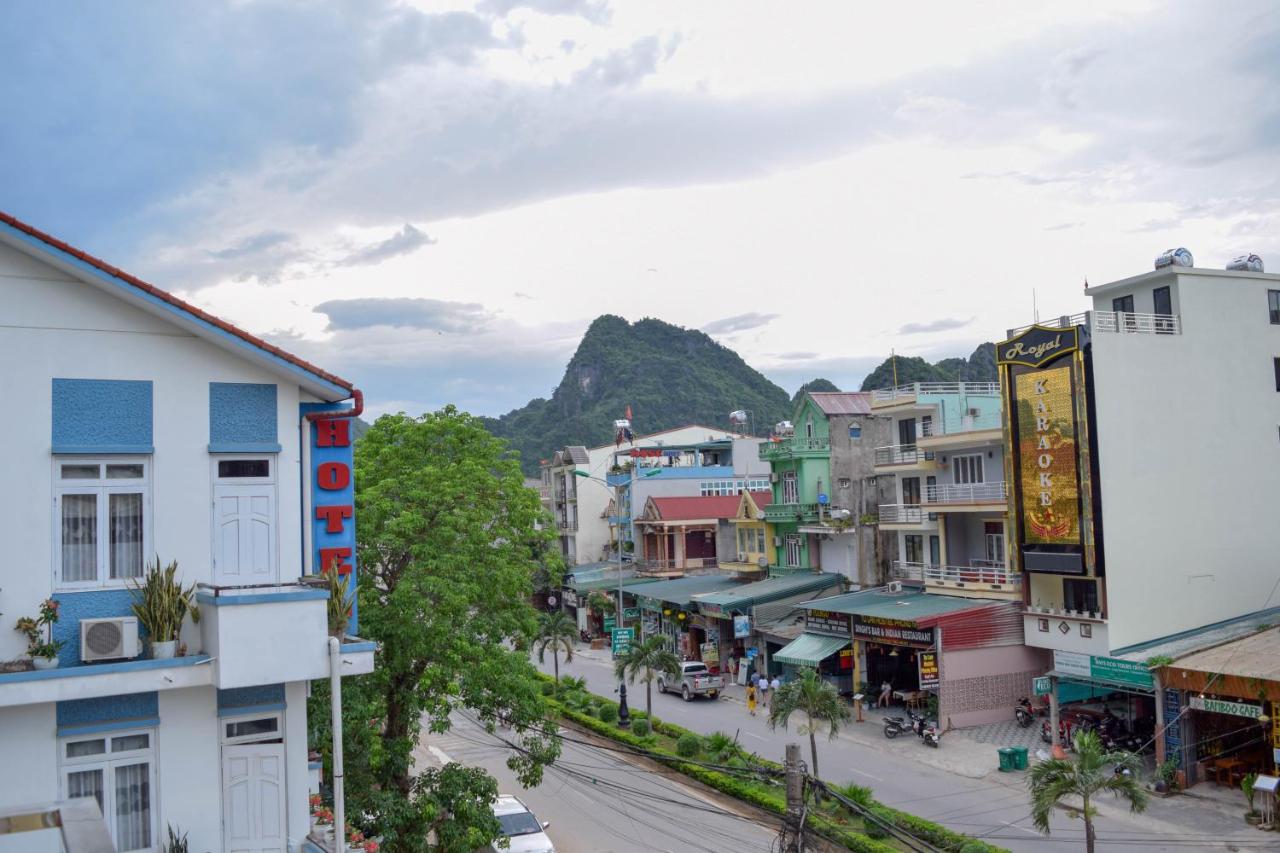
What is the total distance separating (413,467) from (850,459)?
2738cm

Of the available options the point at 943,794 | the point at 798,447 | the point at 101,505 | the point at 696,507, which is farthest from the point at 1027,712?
Answer: the point at 696,507

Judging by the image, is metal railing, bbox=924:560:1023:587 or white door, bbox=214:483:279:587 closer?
white door, bbox=214:483:279:587

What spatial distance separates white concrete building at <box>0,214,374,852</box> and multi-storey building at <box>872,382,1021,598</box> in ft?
84.6

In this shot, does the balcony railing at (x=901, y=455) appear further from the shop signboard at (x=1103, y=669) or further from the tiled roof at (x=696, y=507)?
the tiled roof at (x=696, y=507)

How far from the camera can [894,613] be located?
1294 inches

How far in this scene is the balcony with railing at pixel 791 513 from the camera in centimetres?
4316

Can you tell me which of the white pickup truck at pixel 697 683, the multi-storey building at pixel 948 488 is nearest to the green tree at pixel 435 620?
the multi-storey building at pixel 948 488

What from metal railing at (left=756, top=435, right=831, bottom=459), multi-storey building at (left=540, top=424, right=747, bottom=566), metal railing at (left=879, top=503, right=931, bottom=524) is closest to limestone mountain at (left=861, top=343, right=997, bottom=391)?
multi-storey building at (left=540, top=424, right=747, bottom=566)

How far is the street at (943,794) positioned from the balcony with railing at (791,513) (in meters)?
9.35

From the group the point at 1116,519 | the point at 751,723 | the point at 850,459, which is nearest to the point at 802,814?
the point at 1116,519

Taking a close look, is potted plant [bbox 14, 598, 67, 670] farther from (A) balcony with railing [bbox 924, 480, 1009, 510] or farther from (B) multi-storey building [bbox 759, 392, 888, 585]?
(B) multi-storey building [bbox 759, 392, 888, 585]

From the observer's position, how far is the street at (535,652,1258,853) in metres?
21.3

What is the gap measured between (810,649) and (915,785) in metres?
9.98

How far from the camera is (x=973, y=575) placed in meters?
33.8
